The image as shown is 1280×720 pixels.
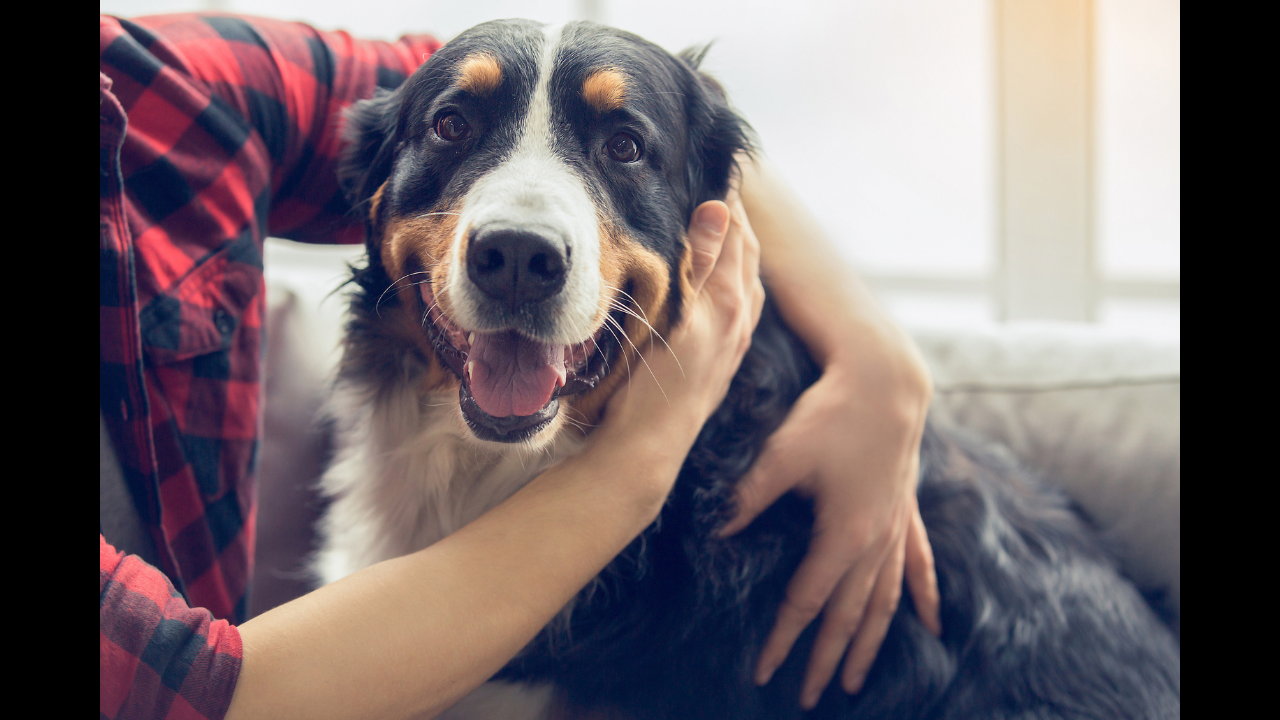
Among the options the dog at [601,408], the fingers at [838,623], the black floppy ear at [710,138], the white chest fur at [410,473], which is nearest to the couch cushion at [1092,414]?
the dog at [601,408]

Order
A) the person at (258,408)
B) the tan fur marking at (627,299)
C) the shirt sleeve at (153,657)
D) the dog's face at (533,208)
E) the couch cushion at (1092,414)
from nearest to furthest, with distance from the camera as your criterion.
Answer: the shirt sleeve at (153,657) < the person at (258,408) < the dog's face at (533,208) < the tan fur marking at (627,299) < the couch cushion at (1092,414)

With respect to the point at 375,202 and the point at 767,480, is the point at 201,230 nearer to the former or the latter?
the point at 375,202

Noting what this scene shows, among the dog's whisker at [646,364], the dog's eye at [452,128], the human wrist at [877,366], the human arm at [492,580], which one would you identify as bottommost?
the human arm at [492,580]

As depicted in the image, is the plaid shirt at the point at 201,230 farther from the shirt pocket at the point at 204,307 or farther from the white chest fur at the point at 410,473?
the white chest fur at the point at 410,473

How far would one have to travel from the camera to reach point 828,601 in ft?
3.83

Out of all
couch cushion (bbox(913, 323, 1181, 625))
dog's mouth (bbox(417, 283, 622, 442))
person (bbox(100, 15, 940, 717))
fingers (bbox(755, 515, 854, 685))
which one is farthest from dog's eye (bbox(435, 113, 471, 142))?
couch cushion (bbox(913, 323, 1181, 625))

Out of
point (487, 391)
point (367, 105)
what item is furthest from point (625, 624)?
point (367, 105)

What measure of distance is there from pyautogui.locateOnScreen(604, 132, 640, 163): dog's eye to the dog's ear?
35 centimetres

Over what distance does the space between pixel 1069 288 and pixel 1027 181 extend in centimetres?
50

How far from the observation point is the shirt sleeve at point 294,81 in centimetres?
121

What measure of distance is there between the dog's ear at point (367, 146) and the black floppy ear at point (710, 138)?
46 cm

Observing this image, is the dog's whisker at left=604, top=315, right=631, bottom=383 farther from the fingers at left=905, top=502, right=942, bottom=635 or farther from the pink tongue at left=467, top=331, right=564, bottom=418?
the fingers at left=905, top=502, right=942, bottom=635

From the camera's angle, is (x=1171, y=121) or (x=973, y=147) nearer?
(x=1171, y=121)
